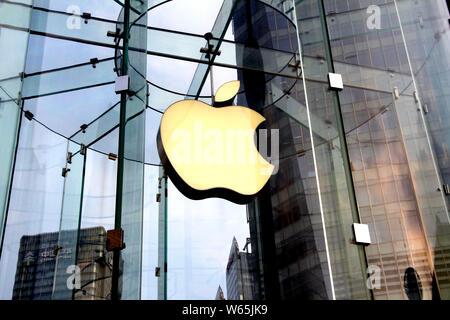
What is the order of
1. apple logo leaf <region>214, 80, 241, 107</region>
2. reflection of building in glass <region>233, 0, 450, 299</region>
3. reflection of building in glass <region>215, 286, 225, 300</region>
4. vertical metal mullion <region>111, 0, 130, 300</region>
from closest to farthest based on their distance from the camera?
vertical metal mullion <region>111, 0, 130, 300</region>, reflection of building in glass <region>215, 286, 225, 300</region>, reflection of building in glass <region>233, 0, 450, 299</region>, apple logo leaf <region>214, 80, 241, 107</region>

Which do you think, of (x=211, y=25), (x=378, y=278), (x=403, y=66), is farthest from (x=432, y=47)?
(x=378, y=278)

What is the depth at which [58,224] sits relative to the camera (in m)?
3.13

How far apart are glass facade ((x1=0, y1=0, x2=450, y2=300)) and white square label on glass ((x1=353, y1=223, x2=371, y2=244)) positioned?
0.09ft

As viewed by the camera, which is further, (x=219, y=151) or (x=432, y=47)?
(x=432, y=47)

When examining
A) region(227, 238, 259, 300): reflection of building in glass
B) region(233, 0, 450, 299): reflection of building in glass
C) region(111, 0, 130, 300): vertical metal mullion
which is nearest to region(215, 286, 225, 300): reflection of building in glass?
region(227, 238, 259, 300): reflection of building in glass

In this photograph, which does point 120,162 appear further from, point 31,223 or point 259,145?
point 259,145

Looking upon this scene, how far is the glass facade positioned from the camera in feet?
9.47

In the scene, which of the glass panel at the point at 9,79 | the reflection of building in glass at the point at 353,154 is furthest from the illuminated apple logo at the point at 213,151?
the glass panel at the point at 9,79

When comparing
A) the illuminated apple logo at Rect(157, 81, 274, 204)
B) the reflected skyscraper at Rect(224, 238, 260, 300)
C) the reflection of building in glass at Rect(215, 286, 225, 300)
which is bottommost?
the reflection of building in glass at Rect(215, 286, 225, 300)

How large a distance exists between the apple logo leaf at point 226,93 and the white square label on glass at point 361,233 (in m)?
1.13

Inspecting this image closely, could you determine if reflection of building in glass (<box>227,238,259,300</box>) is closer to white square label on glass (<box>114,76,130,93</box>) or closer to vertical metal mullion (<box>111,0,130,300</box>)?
vertical metal mullion (<box>111,0,130,300</box>)
